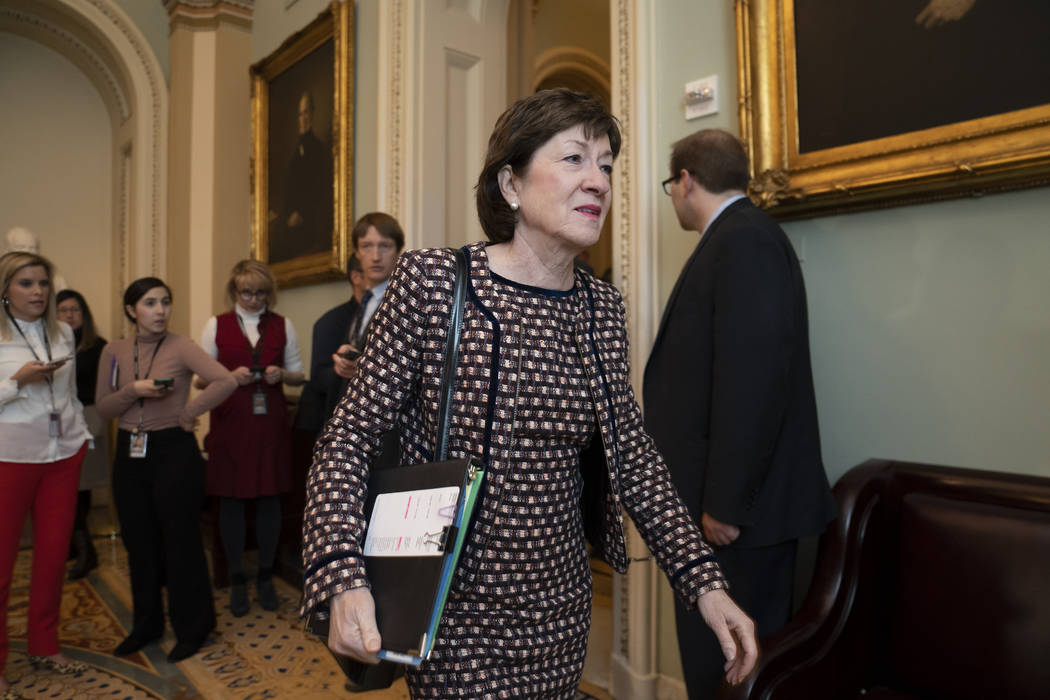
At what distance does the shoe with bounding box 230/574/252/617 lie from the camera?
4.06 meters

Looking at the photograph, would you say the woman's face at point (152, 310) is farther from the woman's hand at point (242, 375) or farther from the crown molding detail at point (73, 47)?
the crown molding detail at point (73, 47)

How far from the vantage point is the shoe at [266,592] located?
Result: 4160 millimetres

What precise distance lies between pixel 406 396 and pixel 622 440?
0.44 metres

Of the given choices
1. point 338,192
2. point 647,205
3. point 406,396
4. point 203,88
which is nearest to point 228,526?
point 338,192

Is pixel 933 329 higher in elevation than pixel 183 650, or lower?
higher

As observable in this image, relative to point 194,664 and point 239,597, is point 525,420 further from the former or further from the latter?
point 239,597

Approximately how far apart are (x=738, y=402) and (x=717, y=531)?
40 cm

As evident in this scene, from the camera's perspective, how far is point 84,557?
15.9 ft

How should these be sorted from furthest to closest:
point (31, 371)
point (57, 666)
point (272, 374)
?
point (272, 374), point (57, 666), point (31, 371)

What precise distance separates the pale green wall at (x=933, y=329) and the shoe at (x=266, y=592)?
10.7 feet

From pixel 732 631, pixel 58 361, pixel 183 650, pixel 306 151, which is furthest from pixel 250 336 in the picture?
pixel 732 631

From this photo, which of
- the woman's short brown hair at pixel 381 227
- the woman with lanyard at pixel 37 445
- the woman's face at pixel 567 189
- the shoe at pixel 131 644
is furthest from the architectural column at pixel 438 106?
the woman's face at pixel 567 189

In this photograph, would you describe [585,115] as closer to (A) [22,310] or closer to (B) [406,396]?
(B) [406,396]

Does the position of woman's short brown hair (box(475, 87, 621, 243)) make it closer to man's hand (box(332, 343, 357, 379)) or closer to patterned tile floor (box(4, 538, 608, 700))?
man's hand (box(332, 343, 357, 379))
